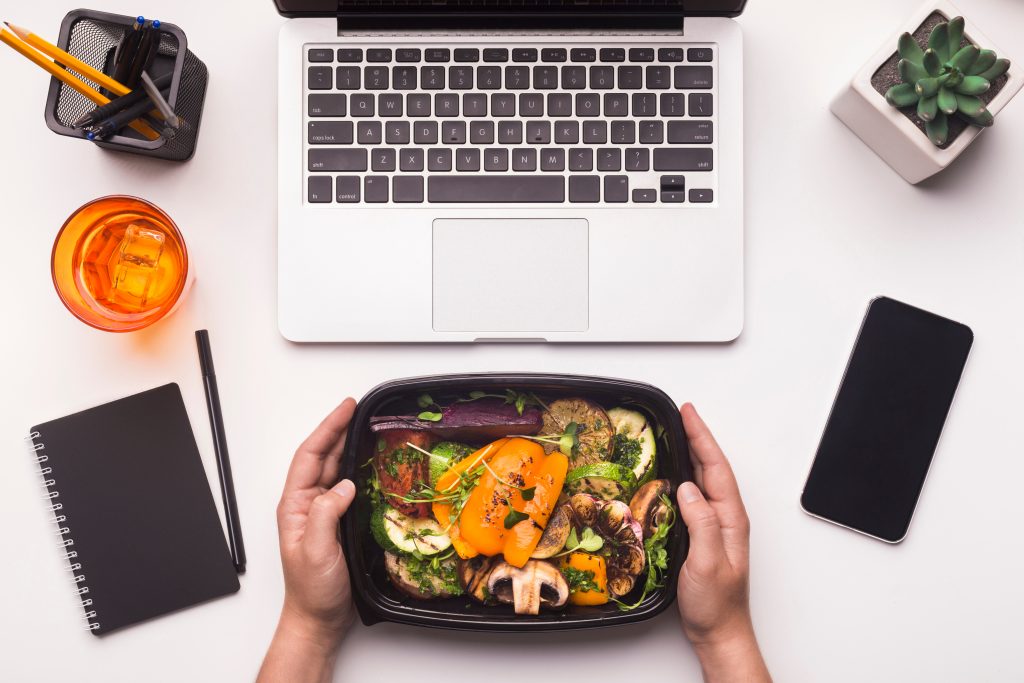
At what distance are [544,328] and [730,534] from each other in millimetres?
321

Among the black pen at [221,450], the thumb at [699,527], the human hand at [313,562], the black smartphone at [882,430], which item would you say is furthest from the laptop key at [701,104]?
the black pen at [221,450]

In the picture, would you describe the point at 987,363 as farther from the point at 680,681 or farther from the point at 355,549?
the point at 355,549

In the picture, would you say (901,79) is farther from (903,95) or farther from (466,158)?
(466,158)

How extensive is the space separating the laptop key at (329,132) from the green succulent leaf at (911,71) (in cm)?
61

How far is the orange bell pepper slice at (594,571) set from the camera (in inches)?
28.3

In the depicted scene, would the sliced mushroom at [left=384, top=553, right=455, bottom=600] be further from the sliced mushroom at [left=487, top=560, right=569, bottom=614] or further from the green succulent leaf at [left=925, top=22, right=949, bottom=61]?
the green succulent leaf at [left=925, top=22, right=949, bottom=61]

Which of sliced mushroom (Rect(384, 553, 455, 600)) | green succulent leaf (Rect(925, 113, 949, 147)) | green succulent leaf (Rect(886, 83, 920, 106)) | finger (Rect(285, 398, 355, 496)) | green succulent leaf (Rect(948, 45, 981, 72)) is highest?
green succulent leaf (Rect(948, 45, 981, 72))

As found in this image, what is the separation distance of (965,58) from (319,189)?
2.36ft

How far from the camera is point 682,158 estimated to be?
752mm

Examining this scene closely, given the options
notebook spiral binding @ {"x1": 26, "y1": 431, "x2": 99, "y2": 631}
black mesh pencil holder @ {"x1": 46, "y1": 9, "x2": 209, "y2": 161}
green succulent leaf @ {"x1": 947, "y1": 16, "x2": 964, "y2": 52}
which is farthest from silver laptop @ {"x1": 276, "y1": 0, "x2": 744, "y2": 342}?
notebook spiral binding @ {"x1": 26, "y1": 431, "x2": 99, "y2": 631}

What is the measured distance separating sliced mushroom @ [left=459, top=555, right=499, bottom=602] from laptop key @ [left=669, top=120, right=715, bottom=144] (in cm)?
52

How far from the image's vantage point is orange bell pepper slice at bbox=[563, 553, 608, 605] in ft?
2.36

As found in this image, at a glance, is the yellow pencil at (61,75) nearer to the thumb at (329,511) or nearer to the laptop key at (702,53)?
the thumb at (329,511)

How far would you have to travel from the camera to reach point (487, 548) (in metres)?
0.71
